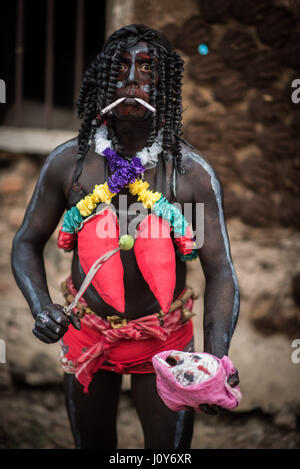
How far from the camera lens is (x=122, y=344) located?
2123 millimetres

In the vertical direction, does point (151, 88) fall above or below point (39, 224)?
above

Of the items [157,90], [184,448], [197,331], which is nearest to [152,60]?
[157,90]

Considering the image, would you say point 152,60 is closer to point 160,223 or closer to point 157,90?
point 157,90

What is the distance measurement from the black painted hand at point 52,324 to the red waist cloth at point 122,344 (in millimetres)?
279

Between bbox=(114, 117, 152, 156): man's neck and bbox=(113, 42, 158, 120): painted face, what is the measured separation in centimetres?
4

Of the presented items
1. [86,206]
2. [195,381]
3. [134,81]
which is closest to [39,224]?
[86,206]

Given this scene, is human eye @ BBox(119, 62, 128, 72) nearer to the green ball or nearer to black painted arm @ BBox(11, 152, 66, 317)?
black painted arm @ BBox(11, 152, 66, 317)

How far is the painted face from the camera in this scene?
1.86m

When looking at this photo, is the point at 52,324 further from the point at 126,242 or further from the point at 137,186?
the point at 137,186

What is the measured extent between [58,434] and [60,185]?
1.99 meters

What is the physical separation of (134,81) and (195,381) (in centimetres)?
103

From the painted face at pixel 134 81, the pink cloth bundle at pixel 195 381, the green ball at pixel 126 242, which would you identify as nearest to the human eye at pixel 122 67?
the painted face at pixel 134 81

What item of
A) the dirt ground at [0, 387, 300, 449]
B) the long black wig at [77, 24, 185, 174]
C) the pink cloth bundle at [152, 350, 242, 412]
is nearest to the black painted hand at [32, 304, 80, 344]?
the pink cloth bundle at [152, 350, 242, 412]

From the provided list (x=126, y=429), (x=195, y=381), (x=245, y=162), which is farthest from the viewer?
(x=245, y=162)
